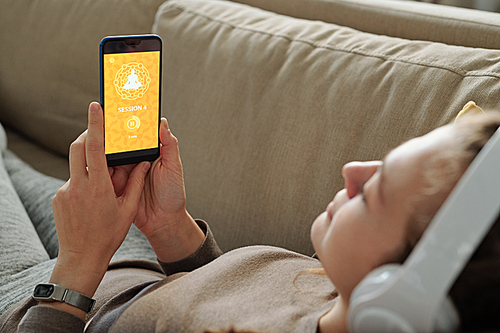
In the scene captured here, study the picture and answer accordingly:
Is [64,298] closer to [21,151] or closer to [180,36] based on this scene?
[180,36]

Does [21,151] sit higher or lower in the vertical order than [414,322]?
lower

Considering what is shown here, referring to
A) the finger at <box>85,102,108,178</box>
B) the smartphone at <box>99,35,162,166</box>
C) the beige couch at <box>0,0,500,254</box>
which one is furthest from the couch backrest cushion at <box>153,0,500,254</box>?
the finger at <box>85,102,108,178</box>

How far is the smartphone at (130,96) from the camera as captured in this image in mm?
767

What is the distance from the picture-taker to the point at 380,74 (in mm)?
905

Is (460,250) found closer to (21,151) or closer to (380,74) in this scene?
(380,74)

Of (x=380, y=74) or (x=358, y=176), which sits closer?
(x=358, y=176)

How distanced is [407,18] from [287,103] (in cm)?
39

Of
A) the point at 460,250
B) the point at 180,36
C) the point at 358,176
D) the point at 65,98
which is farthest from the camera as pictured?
the point at 65,98

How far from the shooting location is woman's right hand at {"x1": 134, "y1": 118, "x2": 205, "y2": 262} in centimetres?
86

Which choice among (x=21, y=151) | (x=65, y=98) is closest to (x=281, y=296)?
(x=65, y=98)

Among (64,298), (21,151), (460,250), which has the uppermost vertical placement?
(460,250)

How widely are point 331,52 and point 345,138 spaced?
216 mm

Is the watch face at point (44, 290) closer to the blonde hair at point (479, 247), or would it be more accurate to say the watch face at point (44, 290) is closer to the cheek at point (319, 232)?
the cheek at point (319, 232)

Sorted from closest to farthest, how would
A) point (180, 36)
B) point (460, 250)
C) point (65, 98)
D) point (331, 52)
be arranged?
point (460, 250) < point (331, 52) < point (180, 36) < point (65, 98)
